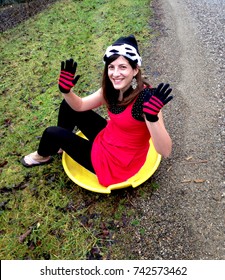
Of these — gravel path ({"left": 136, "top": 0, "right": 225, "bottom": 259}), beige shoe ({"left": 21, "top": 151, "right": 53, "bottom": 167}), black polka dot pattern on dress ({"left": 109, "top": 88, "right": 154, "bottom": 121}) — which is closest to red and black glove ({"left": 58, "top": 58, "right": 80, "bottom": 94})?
black polka dot pattern on dress ({"left": 109, "top": 88, "right": 154, "bottom": 121})

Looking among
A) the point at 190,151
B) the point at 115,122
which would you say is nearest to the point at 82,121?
the point at 115,122

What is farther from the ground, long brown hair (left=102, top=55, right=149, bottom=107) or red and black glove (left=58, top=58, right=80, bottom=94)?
red and black glove (left=58, top=58, right=80, bottom=94)

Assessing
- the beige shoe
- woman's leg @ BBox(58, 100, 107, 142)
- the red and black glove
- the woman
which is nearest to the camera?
the woman

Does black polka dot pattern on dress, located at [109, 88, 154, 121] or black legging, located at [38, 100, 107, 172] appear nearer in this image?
black polka dot pattern on dress, located at [109, 88, 154, 121]

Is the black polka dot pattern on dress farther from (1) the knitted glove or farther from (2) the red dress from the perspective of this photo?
(1) the knitted glove

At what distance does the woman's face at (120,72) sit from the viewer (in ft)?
8.96

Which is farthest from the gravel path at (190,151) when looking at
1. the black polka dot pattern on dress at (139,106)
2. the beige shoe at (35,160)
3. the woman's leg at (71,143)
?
the beige shoe at (35,160)

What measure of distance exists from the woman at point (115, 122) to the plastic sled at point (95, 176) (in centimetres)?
8

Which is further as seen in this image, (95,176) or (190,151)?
(190,151)

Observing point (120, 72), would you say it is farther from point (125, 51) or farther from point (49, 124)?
point (49, 124)

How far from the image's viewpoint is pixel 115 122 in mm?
3066

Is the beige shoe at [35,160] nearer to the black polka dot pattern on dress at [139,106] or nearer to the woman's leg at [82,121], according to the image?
the woman's leg at [82,121]

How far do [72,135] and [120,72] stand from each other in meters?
0.92

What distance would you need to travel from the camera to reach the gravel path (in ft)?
9.96
